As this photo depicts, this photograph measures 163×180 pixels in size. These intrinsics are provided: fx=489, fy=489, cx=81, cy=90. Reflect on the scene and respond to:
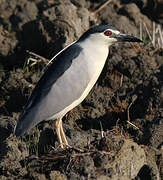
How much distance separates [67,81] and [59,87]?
113 mm

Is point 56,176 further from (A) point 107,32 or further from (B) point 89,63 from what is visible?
(A) point 107,32

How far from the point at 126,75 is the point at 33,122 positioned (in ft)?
6.02

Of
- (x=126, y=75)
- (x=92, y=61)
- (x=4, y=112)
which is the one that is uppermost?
(x=92, y=61)

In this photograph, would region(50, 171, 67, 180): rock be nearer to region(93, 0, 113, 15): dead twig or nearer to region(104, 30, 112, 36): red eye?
region(104, 30, 112, 36): red eye

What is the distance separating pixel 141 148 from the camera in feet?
15.8

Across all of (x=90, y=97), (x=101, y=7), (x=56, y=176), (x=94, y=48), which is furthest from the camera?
(x=101, y=7)

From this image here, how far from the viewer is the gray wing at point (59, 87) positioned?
5277mm

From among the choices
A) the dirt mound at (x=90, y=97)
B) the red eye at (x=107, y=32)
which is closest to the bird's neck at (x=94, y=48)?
the red eye at (x=107, y=32)

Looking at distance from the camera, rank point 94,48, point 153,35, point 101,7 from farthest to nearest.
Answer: point 101,7
point 153,35
point 94,48

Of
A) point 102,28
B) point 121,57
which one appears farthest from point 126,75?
point 102,28

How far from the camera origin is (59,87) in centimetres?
540

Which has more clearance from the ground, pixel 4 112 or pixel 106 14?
pixel 106 14

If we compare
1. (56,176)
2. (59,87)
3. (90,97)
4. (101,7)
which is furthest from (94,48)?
(101,7)

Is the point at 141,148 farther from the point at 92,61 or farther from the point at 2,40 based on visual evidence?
the point at 2,40
